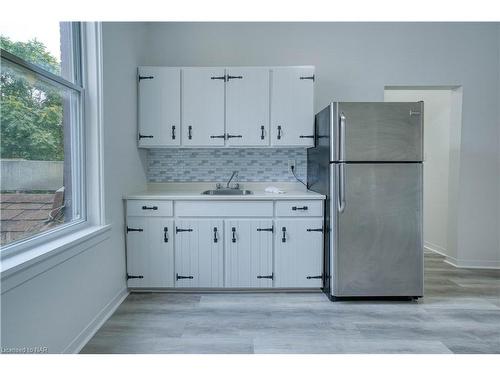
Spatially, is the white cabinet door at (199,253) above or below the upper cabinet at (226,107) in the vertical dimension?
below

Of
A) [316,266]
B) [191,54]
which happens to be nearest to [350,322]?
[316,266]

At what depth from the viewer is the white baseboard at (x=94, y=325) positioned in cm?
192

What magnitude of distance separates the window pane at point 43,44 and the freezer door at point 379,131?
6.46ft

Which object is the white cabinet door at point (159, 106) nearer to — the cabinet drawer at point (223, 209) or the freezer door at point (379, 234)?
the cabinet drawer at point (223, 209)

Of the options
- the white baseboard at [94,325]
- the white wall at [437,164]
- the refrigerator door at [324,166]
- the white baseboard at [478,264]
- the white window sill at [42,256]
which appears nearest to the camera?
the white window sill at [42,256]

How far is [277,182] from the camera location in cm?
350

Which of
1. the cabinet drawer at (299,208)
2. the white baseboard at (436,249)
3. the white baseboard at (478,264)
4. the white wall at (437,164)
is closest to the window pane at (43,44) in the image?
the cabinet drawer at (299,208)

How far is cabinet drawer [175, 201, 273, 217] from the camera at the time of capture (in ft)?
9.29

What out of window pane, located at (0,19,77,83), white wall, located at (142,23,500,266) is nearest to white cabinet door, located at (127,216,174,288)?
window pane, located at (0,19,77,83)

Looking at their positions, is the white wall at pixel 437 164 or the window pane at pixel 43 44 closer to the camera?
the window pane at pixel 43 44

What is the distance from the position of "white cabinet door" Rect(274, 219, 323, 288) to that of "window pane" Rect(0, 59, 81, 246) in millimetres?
1630

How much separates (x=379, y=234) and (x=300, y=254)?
0.68 m

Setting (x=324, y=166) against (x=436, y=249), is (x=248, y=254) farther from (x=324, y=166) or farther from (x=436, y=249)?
(x=436, y=249)

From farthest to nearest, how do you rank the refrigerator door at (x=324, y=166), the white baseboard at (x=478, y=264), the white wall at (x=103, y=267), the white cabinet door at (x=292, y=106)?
the white baseboard at (x=478, y=264) < the white cabinet door at (x=292, y=106) < the refrigerator door at (x=324, y=166) < the white wall at (x=103, y=267)
